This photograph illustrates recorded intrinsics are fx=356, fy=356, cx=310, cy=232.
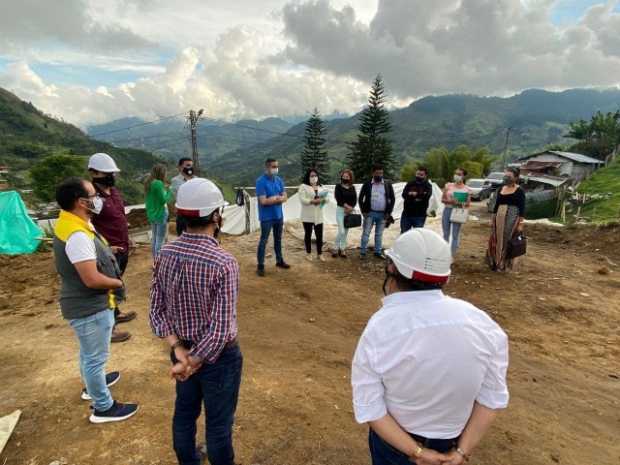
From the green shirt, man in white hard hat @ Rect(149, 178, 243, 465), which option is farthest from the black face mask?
man in white hard hat @ Rect(149, 178, 243, 465)

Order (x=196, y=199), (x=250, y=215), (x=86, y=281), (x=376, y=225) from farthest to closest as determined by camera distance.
A: 1. (x=250, y=215)
2. (x=376, y=225)
3. (x=86, y=281)
4. (x=196, y=199)

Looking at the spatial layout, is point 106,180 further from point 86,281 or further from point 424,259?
point 424,259

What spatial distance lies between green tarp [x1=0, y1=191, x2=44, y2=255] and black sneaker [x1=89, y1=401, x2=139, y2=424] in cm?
660

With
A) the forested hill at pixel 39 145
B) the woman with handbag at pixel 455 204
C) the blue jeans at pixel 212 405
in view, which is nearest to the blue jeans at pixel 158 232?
the blue jeans at pixel 212 405

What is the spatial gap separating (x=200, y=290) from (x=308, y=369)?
2024 mm

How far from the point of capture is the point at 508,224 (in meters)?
5.84

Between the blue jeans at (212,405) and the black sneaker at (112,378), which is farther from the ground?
the blue jeans at (212,405)

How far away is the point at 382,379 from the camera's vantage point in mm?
1213

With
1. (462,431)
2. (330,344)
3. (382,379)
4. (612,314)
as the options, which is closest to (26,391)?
(330,344)

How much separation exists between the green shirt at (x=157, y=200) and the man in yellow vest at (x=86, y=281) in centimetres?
260

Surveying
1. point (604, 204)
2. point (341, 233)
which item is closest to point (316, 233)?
point (341, 233)

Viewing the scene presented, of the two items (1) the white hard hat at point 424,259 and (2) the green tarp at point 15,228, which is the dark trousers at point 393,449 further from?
(2) the green tarp at point 15,228

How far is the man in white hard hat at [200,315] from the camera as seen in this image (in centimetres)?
157

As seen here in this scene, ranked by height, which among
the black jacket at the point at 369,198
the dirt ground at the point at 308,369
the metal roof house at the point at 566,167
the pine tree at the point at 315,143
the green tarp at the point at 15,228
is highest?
the pine tree at the point at 315,143
